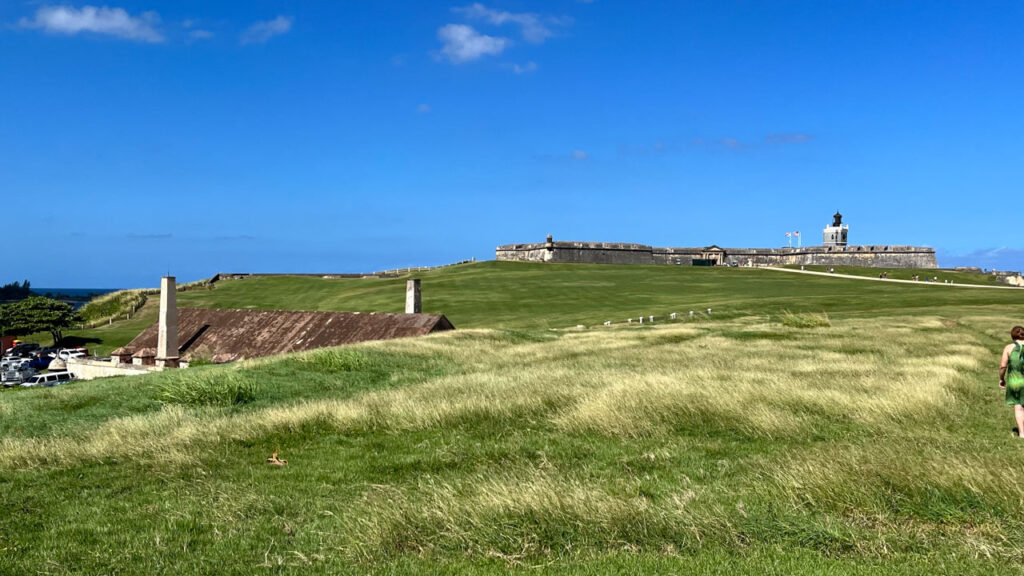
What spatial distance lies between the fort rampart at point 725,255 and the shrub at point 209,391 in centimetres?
9120

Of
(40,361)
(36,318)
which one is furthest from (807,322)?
(36,318)

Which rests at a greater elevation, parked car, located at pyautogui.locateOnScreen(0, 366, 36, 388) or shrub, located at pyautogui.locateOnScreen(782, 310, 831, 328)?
shrub, located at pyautogui.locateOnScreen(782, 310, 831, 328)

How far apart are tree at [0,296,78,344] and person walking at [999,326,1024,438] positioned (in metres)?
72.9

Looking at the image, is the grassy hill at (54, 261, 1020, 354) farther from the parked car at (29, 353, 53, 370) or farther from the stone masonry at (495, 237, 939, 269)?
the stone masonry at (495, 237, 939, 269)

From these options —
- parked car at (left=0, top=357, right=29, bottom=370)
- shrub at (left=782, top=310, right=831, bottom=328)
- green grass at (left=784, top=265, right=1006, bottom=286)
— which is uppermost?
green grass at (left=784, top=265, right=1006, bottom=286)

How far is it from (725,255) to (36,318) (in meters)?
94.3

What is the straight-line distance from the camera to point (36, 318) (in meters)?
64.1

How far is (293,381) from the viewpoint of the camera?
18.9m

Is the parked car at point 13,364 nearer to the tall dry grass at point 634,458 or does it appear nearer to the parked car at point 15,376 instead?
the parked car at point 15,376

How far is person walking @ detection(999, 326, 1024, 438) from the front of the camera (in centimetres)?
1094

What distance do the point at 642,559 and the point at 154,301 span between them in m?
88.6

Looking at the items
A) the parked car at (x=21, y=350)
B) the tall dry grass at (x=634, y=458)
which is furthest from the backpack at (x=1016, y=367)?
the parked car at (x=21, y=350)

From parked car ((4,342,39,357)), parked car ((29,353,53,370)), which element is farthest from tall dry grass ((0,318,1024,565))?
parked car ((4,342,39,357))

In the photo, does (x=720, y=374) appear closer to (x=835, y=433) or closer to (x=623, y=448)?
(x=835, y=433)
